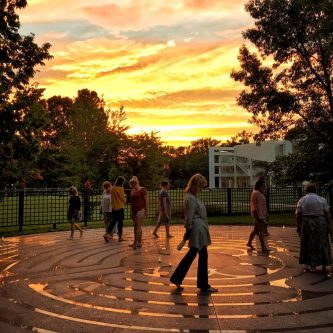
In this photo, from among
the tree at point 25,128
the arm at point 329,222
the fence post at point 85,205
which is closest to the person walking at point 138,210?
the tree at point 25,128

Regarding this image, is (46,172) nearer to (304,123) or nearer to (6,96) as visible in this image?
Result: (304,123)

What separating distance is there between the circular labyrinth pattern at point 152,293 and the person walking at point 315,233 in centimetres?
33

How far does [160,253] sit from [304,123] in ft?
45.4

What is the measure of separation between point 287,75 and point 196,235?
17201mm

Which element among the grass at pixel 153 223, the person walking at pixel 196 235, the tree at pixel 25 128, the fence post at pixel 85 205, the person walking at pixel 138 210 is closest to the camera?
the person walking at pixel 196 235

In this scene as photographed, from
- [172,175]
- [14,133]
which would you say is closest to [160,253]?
[14,133]

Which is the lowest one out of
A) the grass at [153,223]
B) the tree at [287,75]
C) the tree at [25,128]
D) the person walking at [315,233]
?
the grass at [153,223]

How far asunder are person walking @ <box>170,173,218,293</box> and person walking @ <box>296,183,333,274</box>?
7.98 ft

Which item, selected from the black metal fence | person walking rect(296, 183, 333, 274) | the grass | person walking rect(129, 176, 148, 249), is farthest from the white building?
person walking rect(296, 183, 333, 274)

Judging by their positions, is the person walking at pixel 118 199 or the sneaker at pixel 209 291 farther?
the person walking at pixel 118 199

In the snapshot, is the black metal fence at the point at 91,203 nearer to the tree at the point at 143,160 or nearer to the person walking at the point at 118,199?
the person walking at the point at 118,199

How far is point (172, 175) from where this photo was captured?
108 metres

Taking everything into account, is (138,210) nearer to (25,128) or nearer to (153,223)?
(25,128)

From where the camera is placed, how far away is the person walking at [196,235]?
7.36 metres
